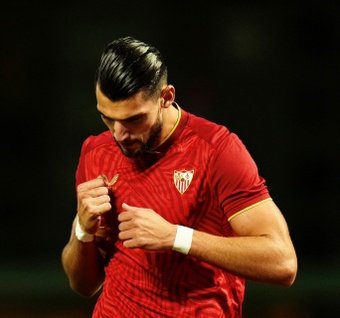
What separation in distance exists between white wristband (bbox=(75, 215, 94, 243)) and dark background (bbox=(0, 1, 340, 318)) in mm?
3703

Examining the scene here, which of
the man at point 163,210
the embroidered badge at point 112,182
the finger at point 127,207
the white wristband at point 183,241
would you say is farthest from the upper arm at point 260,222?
the embroidered badge at point 112,182

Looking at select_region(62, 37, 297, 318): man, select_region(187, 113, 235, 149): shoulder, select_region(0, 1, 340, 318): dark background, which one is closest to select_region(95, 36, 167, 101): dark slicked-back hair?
select_region(62, 37, 297, 318): man

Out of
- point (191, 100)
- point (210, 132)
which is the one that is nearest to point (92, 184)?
point (210, 132)

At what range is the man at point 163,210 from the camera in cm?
213

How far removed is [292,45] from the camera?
622 centimetres

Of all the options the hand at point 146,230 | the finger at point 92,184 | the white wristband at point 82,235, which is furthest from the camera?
the white wristband at point 82,235

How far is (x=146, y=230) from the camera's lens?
2102mm

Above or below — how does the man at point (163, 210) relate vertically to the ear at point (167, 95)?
below

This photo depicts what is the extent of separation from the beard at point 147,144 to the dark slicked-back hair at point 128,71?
97mm

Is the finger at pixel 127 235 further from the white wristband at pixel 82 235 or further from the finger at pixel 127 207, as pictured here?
the white wristband at pixel 82 235

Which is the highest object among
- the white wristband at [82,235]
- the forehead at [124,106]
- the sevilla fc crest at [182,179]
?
the forehead at [124,106]

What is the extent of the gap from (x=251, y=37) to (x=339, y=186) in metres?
1.36

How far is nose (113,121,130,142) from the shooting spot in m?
2.19

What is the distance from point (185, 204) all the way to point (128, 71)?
15.8 inches
